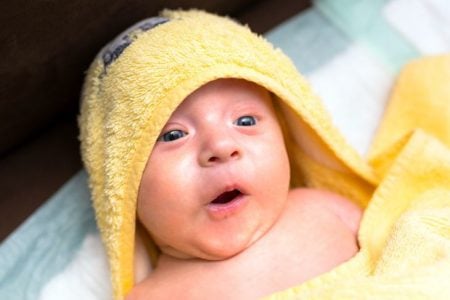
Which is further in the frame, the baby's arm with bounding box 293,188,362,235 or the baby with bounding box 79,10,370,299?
the baby's arm with bounding box 293,188,362,235

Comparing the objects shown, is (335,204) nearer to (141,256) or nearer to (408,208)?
(408,208)

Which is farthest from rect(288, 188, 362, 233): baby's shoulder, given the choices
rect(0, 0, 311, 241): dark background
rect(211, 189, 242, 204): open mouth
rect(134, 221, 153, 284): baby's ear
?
rect(0, 0, 311, 241): dark background

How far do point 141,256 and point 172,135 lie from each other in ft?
0.66

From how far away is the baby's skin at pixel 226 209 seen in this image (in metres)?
0.89

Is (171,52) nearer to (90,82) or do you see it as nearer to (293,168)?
(90,82)

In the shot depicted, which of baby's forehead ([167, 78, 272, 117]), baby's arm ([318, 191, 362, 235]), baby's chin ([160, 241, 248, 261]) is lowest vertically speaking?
baby's arm ([318, 191, 362, 235])

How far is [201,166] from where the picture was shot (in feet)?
2.90

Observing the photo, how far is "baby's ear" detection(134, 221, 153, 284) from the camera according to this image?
994 mm

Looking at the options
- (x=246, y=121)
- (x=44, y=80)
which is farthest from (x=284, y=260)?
(x=44, y=80)

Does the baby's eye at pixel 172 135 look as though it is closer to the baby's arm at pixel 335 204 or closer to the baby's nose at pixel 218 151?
the baby's nose at pixel 218 151

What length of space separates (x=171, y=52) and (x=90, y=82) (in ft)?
0.49

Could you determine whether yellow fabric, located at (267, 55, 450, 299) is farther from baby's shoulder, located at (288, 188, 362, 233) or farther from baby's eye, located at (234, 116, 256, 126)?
baby's eye, located at (234, 116, 256, 126)

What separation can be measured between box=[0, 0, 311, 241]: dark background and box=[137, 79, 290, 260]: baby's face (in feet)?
0.62

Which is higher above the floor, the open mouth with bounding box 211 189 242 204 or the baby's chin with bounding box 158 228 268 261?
the open mouth with bounding box 211 189 242 204
